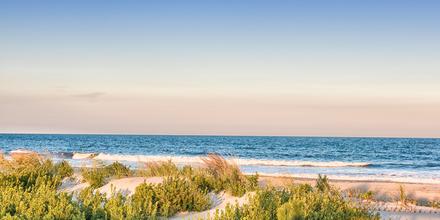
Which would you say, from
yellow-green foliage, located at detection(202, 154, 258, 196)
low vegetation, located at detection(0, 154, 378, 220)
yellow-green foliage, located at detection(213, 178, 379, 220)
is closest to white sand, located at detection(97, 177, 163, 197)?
low vegetation, located at detection(0, 154, 378, 220)

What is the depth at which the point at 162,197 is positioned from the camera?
1093 centimetres

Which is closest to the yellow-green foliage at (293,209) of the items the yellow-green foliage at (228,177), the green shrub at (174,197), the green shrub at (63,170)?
the green shrub at (174,197)

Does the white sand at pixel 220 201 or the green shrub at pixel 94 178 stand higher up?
the green shrub at pixel 94 178

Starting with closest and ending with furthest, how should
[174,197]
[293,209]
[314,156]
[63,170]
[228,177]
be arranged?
[293,209] → [174,197] → [228,177] → [63,170] → [314,156]

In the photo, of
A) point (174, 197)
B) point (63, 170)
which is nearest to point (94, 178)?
point (63, 170)

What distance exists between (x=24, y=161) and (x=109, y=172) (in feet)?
8.37

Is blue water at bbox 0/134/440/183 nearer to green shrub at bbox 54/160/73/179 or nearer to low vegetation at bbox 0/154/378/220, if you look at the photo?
green shrub at bbox 54/160/73/179

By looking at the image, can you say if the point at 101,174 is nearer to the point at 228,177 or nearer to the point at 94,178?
the point at 94,178

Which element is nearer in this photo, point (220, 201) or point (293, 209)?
point (293, 209)

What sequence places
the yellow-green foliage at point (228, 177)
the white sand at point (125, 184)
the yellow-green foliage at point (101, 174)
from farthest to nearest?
the yellow-green foliage at point (101, 174) < the white sand at point (125, 184) < the yellow-green foliage at point (228, 177)

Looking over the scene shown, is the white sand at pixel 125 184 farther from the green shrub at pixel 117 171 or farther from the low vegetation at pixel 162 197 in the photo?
the green shrub at pixel 117 171

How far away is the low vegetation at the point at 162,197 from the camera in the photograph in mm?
8336

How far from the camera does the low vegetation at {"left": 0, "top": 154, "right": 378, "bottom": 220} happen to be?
8336 millimetres

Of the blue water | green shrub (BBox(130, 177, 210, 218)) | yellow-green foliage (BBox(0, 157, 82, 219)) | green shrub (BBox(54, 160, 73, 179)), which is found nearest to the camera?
yellow-green foliage (BBox(0, 157, 82, 219))
